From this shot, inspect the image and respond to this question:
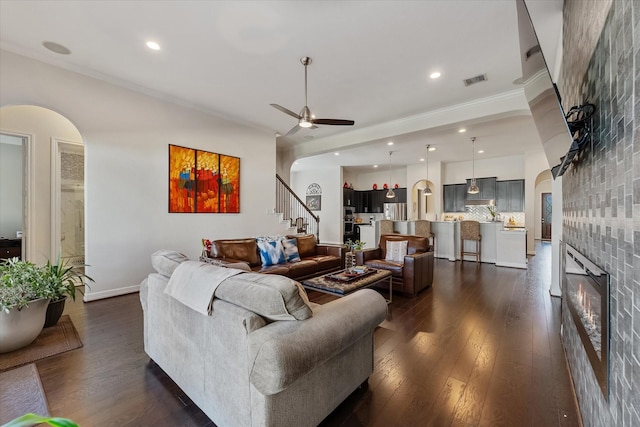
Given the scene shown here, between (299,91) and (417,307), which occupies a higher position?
(299,91)

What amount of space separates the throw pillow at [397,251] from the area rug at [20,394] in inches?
163

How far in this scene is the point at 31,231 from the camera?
4109mm

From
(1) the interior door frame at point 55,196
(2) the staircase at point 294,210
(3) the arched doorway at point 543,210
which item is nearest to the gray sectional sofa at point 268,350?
(1) the interior door frame at point 55,196

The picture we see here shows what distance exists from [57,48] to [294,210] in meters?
5.57

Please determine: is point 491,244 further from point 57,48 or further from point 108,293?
point 57,48

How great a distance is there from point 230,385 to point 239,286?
0.50m

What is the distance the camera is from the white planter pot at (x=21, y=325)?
2350 millimetres

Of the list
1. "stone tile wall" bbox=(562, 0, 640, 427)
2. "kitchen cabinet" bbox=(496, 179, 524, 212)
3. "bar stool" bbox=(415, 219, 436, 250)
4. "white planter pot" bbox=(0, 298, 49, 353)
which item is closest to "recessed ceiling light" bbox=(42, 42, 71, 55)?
"white planter pot" bbox=(0, 298, 49, 353)

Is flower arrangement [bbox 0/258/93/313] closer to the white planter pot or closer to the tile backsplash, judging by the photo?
the white planter pot

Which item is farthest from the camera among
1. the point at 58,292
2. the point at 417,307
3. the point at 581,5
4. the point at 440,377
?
the point at 417,307

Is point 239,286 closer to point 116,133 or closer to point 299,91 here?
point 299,91

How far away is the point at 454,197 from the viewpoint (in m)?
9.27

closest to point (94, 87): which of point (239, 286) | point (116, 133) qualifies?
point (116, 133)

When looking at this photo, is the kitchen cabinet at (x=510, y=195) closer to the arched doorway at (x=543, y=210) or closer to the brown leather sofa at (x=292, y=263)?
the arched doorway at (x=543, y=210)
